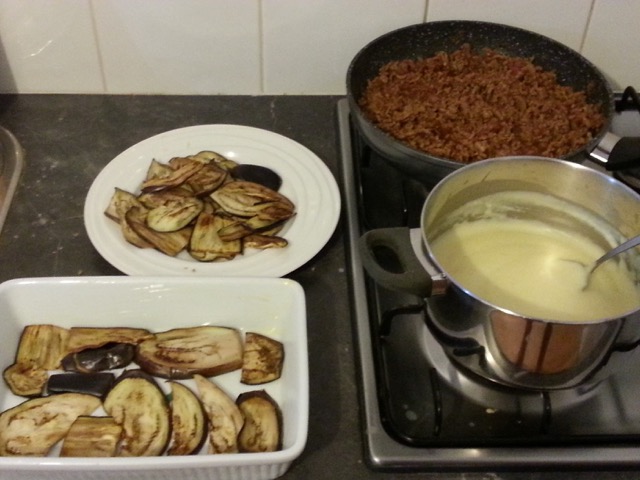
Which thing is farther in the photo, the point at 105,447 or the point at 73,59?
the point at 73,59

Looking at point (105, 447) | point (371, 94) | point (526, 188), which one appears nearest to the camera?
point (105, 447)

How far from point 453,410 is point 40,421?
359 millimetres

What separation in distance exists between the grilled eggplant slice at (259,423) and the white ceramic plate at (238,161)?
0.14 metres

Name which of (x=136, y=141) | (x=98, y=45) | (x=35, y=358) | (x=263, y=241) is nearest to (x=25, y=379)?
(x=35, y=358)

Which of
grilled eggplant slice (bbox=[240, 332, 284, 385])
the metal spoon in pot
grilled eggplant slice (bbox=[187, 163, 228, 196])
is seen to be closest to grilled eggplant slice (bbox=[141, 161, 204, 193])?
Result: grilled eggplant slice (bbox=[187, 163, 228, 196])

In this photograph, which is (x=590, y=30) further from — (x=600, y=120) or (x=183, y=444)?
(x=183, y=444)

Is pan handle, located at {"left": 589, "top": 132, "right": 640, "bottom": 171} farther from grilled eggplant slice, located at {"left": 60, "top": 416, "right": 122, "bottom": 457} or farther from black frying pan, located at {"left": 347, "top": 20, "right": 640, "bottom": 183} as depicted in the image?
grilled eggplant slice, located at {"left": 60, "top": 416, "right": 122, "bottom": 457}

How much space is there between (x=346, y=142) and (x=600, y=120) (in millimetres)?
296

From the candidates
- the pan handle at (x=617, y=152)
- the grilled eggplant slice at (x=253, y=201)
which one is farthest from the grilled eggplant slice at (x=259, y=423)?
the pan handle at (x=617, y=152)

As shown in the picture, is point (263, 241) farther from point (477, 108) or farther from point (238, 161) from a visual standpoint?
point (477, 108)

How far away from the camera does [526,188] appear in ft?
2.25

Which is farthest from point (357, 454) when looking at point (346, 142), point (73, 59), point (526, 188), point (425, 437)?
point (73, 59)

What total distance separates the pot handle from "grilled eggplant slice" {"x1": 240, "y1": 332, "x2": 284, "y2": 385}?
5.3 inches

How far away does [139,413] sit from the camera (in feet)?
1.96
